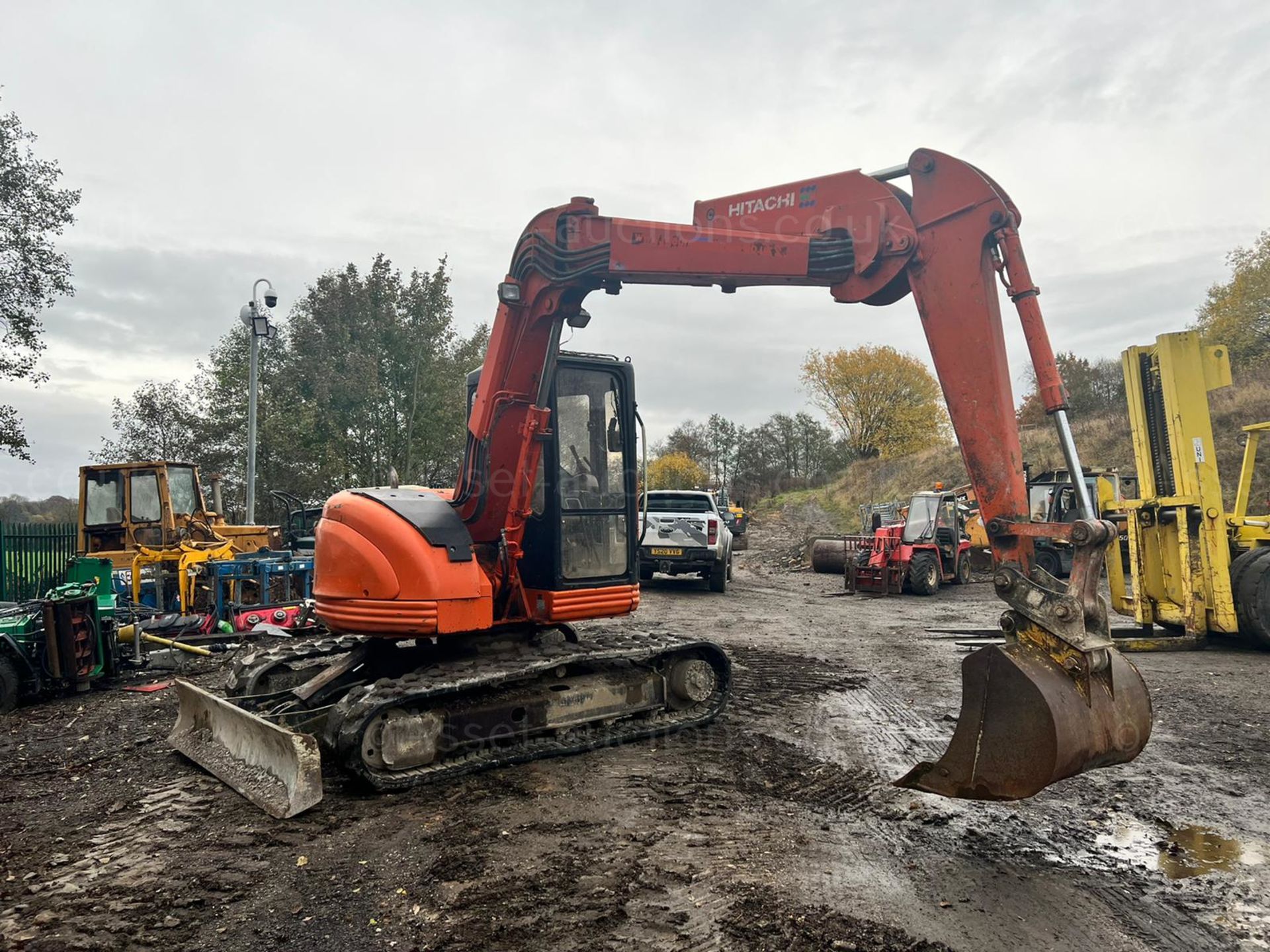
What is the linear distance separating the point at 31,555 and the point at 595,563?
1328 cm

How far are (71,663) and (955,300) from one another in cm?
751

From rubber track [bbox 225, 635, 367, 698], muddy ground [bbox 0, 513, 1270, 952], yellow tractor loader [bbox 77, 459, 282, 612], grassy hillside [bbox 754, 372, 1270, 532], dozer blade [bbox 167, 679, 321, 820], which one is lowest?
muddy ground [bbox 0, 513, 1270, 952]

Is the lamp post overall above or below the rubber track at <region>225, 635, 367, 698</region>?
above

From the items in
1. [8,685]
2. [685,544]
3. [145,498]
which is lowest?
[8,685]

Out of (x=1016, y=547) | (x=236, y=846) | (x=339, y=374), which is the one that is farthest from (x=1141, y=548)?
(x=339, y=374)

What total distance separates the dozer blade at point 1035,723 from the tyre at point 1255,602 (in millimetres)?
6325

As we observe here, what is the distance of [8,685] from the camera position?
6.68 metres

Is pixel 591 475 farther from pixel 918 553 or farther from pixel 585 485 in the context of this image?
pixel 918 553

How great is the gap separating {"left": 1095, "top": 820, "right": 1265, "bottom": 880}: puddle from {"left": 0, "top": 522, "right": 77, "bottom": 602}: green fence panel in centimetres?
1461

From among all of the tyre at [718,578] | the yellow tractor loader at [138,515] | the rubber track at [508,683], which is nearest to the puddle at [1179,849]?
the rubber track at [508,683]

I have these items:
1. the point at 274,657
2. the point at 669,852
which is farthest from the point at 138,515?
the point at 669,852

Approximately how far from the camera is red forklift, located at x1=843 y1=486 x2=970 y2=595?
1603 centimetres

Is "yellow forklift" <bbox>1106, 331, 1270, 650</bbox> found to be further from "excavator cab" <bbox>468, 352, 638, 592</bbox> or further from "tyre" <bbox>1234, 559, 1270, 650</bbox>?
"excavator cab" <bbox>468, 352, 638, 592</bbox>

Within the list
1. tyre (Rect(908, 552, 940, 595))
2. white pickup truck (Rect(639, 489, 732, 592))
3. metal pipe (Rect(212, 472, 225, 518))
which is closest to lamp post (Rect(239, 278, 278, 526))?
metal pipe (Rect(212, 472, 225, 518))
